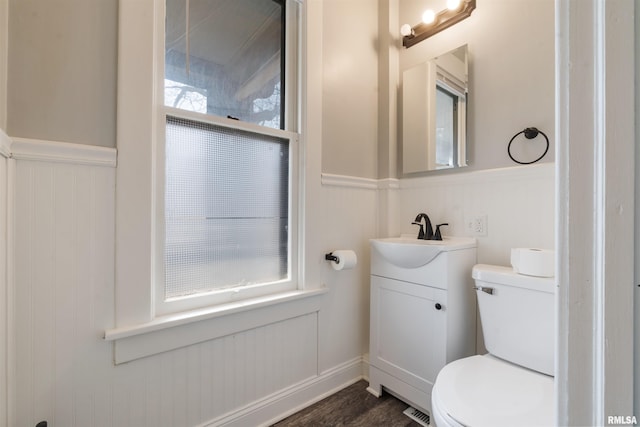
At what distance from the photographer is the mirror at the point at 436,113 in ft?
5.43

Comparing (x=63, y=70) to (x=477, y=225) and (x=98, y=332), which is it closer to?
(x=98, y=332)

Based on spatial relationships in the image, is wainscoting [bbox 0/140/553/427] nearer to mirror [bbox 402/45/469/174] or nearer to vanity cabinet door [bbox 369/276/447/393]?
mirror [bbox 402/45/469/174]

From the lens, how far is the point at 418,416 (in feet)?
4.89

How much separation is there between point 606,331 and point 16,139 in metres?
1.47

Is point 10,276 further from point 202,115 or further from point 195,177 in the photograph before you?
point 202,115

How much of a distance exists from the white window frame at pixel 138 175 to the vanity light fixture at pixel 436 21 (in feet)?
4.75

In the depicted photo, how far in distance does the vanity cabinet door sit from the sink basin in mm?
135

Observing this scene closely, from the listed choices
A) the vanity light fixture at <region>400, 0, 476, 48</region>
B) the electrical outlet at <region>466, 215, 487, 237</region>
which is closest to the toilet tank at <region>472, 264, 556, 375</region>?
the electrical outlet at <region>466, 215, 487, 237</region>

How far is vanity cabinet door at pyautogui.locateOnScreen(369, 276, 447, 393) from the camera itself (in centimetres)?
144

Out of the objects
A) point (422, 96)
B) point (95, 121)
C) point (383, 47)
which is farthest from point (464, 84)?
point (95, 121)

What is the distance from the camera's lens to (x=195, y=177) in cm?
130

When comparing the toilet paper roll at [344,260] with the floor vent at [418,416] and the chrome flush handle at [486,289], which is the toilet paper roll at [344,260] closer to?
the chrome flush handle at [486,289]

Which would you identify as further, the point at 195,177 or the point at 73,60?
the point at 195,177

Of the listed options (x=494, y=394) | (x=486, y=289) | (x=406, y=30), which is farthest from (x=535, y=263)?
(x=406, y=30)
